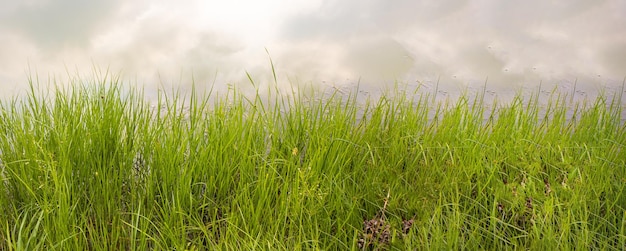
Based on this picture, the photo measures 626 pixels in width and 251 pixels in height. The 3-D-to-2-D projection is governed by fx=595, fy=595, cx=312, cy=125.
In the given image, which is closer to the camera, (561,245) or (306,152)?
(561,245)

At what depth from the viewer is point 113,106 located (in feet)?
11.2

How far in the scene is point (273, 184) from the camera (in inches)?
128

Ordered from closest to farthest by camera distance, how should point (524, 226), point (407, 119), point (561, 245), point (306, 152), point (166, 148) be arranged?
point (561, 245) → point (524, 226) → point (166, 148) → point (306, 152) → point (407, 119)

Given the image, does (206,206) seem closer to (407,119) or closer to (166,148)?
(166,148)

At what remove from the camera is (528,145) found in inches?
163

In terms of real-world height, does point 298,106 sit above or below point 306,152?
above

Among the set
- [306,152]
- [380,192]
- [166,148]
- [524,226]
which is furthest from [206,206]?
[524,226]

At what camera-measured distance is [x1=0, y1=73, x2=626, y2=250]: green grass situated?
3014 mm

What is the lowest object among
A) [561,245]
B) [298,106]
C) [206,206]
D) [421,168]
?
[206,206]

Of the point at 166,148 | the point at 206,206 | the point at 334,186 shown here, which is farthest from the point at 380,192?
the point at 166,148

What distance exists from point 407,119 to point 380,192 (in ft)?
2.47

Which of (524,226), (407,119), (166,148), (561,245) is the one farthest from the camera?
(407,119)

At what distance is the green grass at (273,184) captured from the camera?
3.01 m

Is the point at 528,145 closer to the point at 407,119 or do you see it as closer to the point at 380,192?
the point at 407,119
